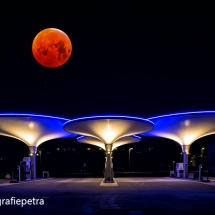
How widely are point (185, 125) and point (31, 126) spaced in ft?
45.7

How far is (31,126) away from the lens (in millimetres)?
31391

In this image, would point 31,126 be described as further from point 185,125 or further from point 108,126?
point 185,125

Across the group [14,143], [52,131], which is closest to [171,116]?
[52,131]

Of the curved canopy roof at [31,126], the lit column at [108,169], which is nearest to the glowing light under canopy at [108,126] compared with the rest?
the lit column at [108,169]

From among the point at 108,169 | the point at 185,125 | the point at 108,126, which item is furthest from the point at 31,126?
the point at 185,125

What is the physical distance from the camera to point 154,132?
35844 millimetres

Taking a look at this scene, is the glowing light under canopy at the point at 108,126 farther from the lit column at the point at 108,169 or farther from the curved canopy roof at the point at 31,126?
the curved canopy roof at the point at 31,126

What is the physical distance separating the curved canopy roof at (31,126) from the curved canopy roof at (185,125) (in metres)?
9.41

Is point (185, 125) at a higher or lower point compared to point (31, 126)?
lower

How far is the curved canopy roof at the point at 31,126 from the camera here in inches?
1154

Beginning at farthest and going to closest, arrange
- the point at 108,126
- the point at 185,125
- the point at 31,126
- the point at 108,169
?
the point at 31,126 → the point at 185,125 → the point at 108,169 → the point at 108,126

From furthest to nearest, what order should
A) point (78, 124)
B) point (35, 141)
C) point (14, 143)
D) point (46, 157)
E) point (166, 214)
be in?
point (46, 157)
point (14, 143)
point (35, 141)
point (78, 124)
point (166, 214)

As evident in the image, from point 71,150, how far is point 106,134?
5387cm

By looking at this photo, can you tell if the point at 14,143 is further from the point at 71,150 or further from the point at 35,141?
the point at 35,141
